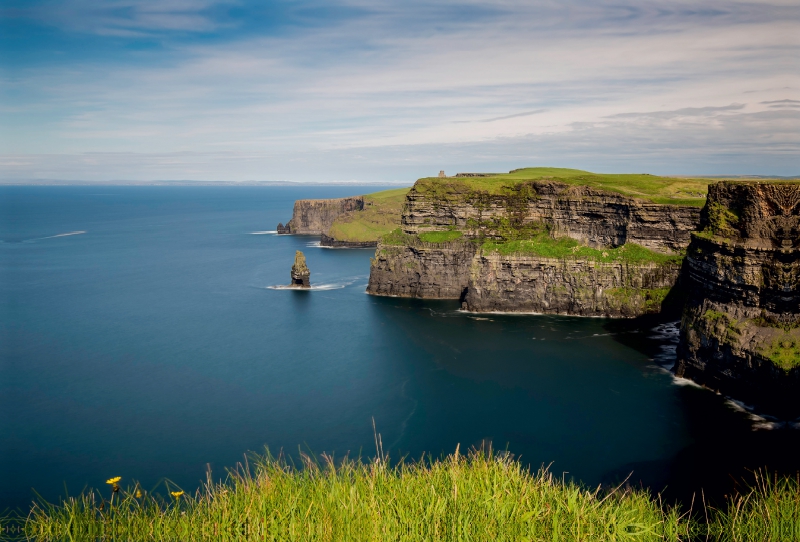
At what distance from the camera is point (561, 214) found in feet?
326

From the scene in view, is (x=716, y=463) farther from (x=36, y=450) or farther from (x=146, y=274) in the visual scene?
(x=146, y=274)

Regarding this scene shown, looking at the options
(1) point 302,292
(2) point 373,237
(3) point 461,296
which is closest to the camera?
(3) point 461,296

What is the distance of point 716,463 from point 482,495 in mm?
32095

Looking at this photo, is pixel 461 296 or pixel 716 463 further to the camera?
pixel 461 296

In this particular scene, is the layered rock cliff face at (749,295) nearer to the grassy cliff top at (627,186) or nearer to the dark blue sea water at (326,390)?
the dark blue sea water at (326,390)

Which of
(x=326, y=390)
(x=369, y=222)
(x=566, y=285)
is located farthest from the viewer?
(x=369, y=222)

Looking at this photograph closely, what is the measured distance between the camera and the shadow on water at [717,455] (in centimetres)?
3959

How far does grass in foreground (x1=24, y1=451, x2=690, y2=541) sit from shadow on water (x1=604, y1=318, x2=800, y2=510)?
1866cm

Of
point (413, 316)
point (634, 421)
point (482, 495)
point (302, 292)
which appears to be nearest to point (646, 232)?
point (413, 316)

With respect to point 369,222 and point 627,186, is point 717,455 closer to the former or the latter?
point 627,186

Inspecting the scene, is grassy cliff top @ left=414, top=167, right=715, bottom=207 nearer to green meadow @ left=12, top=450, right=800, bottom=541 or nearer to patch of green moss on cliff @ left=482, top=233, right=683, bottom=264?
patch of green moss on cliff @ left=482, top=233, right=683, bottom=264

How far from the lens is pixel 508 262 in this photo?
92.8 metres

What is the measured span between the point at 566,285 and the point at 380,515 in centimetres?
7722

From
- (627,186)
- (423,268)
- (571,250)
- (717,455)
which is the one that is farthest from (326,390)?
(627,186)
